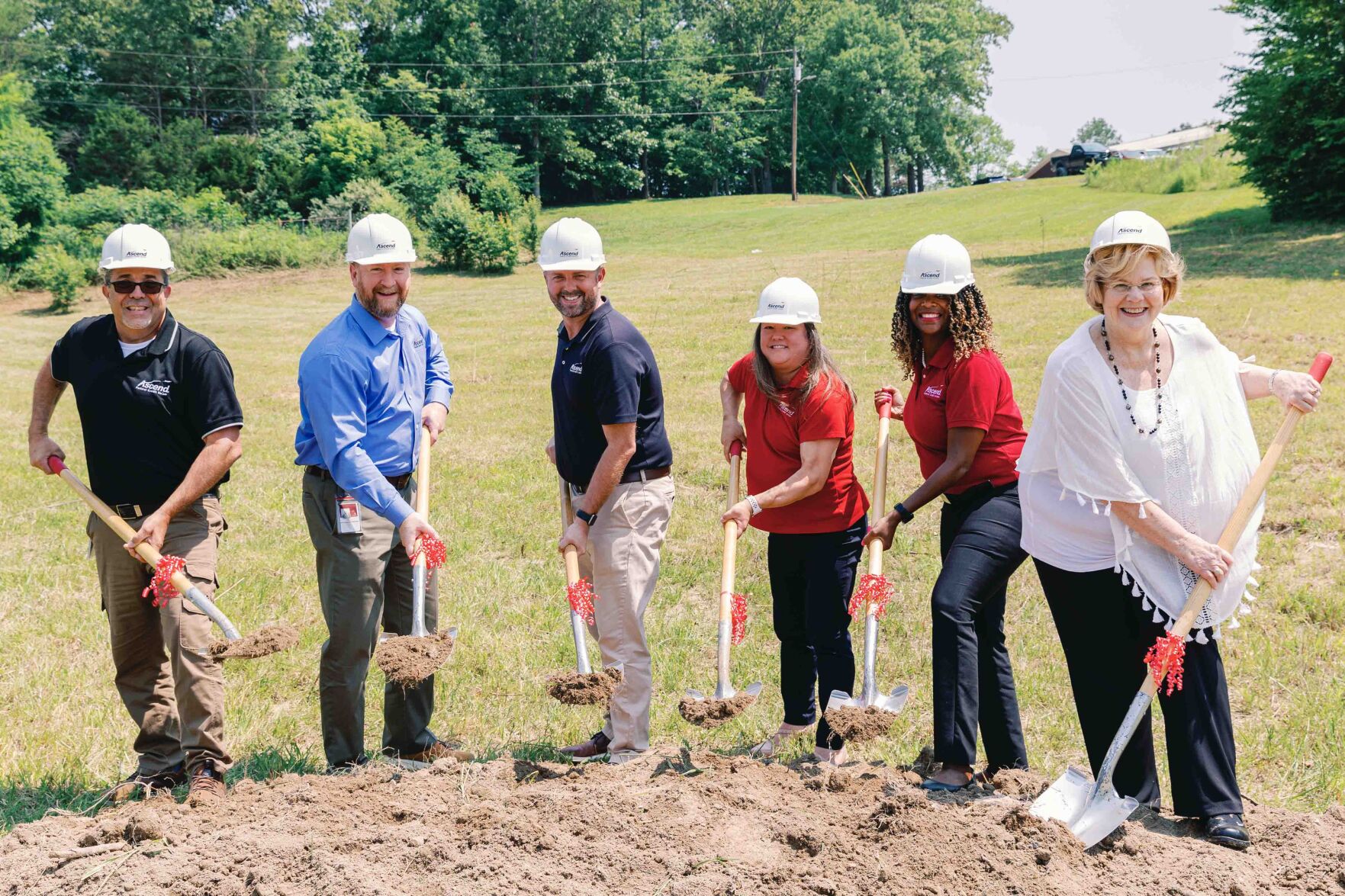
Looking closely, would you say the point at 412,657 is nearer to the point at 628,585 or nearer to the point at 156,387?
the point at 628,585

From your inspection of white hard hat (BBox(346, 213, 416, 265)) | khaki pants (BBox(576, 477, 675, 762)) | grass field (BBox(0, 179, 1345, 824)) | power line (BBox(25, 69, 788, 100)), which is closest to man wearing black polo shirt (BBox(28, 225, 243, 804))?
grass field (BBox(0, 179, 1345, 824))

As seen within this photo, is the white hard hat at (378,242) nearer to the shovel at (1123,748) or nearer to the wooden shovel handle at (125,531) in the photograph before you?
the wooden shovel handle at (125,531)

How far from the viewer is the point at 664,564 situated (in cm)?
786

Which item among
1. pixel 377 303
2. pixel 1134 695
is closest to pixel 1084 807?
pixel 1134 695

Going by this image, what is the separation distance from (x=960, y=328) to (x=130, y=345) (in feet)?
11.4

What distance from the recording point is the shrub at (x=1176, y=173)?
3064 cm

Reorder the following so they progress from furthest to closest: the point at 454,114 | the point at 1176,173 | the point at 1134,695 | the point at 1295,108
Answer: the point at 454,114 < the point at 1176,173 < the point at 1295,108 < the point at 1134,695

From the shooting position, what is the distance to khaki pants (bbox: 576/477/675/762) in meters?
4.72

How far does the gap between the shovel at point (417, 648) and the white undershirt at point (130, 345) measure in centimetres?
137

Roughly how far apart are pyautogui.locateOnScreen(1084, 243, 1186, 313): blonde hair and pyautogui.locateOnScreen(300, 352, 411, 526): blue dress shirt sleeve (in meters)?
2.75

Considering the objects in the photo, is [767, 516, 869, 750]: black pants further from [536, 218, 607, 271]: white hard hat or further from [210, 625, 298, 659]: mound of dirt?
[210, 625, 298, 659]: mound of dirt

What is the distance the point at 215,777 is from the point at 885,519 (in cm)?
308

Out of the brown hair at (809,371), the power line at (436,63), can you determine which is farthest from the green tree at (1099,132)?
the brown hair at (809,371)

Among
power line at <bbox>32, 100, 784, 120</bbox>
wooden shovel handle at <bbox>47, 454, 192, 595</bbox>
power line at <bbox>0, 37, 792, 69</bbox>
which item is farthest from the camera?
power line at <bbox>0, 37, 792, 69</bbox>
